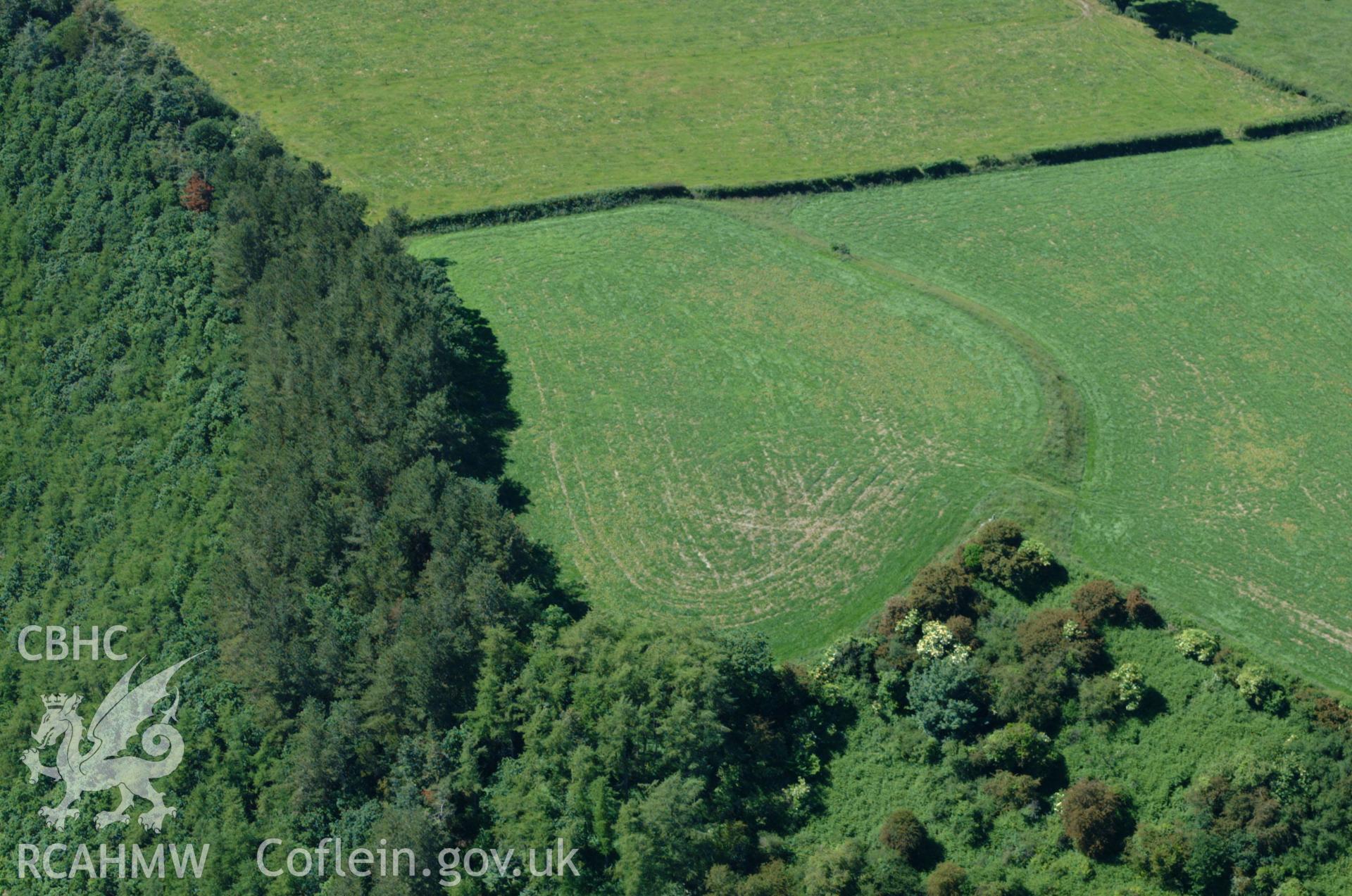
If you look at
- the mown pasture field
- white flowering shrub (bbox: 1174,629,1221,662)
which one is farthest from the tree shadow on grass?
white flowering shrub (bbox: 1174,629,1221,662)

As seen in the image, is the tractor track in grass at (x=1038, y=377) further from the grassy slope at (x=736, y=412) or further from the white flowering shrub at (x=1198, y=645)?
the white flowering shrub at (x=1198, y=645)

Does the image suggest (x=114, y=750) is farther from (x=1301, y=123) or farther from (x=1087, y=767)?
(x=1301, y=123)

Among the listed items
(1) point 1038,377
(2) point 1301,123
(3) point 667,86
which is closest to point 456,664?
(1) point 1038,377

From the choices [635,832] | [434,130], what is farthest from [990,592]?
[434,130]

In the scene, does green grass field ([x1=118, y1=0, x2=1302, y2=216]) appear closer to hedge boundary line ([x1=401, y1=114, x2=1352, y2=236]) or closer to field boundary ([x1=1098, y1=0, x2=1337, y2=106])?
field boundary ([x1=1098, y1=0, x2=1337, y2=106])

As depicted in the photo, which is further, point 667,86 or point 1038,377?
point 667,86

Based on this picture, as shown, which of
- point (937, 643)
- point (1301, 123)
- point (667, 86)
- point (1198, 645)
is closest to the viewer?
point (1198, 645)

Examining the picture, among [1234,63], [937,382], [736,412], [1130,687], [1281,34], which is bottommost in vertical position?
[1130,687]
